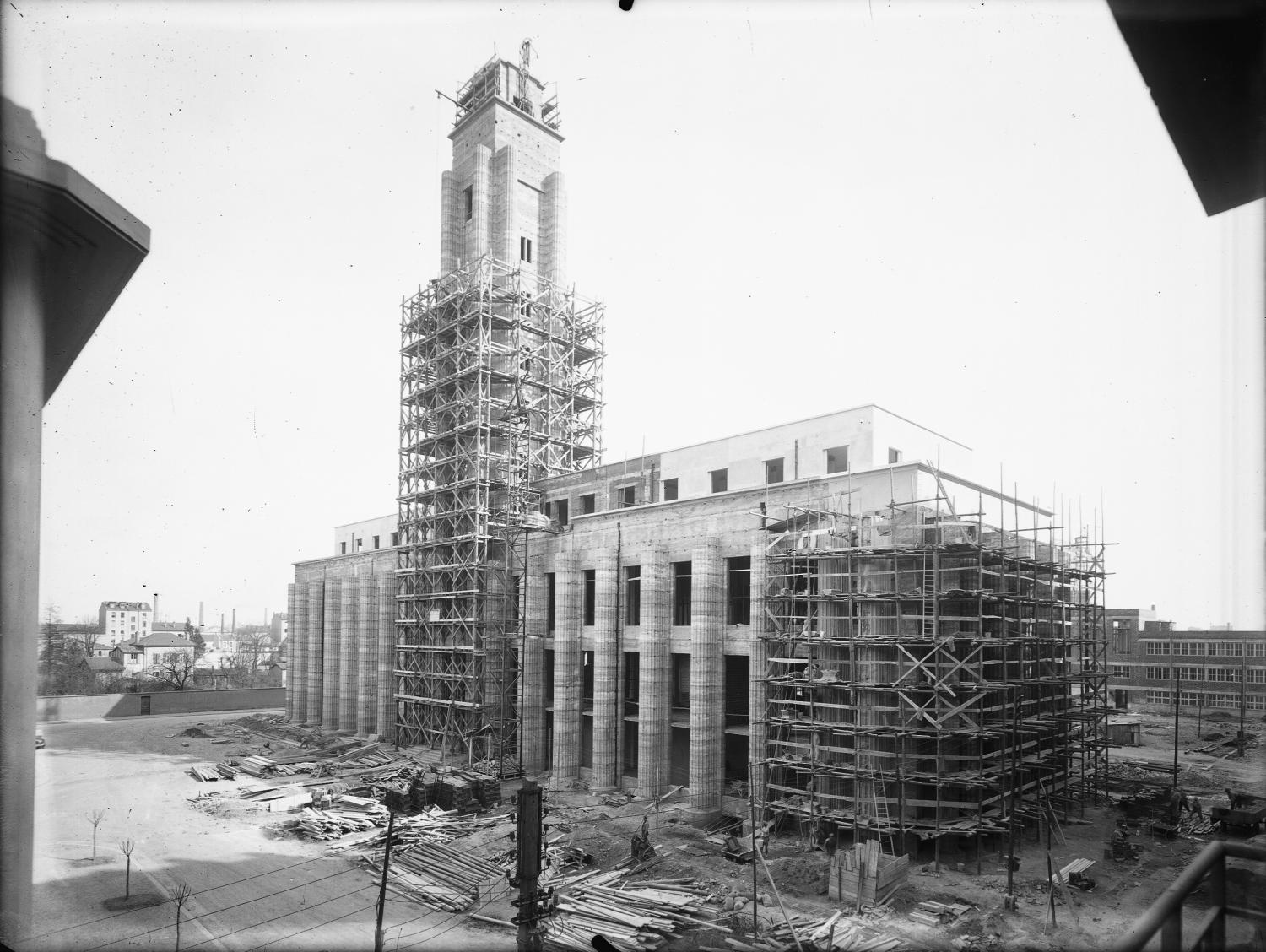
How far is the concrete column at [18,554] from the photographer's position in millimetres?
5730

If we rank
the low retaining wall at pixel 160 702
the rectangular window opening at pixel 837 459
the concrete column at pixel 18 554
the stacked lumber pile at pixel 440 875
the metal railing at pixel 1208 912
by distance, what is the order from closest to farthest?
the metal railing at pixel 1208 912
the concrete column at pixel 18 554
the stacked lumber pile at pixel 440 875
the rectangular window opening at pixel 837 459
the low retaining wall at pixel 160 702

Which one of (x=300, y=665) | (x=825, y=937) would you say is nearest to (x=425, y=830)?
→ (x=825, y=937)

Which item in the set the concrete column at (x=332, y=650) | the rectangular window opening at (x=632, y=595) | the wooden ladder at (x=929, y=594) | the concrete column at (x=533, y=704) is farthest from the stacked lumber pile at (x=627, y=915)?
the concrete column at (x=332, y=650)

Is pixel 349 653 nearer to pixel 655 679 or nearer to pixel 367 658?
pixel 367 658

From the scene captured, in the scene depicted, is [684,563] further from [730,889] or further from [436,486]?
[436,486]

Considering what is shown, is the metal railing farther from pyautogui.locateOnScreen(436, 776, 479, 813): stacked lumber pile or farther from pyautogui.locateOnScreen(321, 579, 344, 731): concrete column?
pyautogui.locateOnScreen(321, 579, 344, 731): concrete column

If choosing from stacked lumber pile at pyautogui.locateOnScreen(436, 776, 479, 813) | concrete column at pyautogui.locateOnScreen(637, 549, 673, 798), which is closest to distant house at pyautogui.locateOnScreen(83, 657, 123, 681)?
stacked lumber pile at pyautogui.locateOnScreen(436, 776, 479, 813)

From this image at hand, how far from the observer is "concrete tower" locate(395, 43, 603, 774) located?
1302 inches

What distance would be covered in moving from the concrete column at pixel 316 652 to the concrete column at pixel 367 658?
604cm

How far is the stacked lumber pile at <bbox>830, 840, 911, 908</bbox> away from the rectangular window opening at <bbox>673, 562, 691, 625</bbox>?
1126 cm

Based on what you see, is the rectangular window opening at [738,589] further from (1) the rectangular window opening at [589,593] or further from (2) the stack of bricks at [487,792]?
(2) the stack of bricks at [487,792]

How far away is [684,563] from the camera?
27141 millimetres

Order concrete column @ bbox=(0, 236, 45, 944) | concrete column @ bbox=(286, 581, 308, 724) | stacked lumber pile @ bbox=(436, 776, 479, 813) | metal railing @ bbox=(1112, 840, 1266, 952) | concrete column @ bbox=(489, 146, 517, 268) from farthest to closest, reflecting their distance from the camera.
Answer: concrete column @ bbox=(286, 581, 308, 724), concrete column @ bbox=(489, 146, 517, 268), stacked lumber pile @ bbox=(436, 776, 479, 813), concrete column @ bbox=(0, 236, 45, 944), metal railing @ bbox=(1112, 840, 1266, 952)

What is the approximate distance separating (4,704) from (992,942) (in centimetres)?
1561
